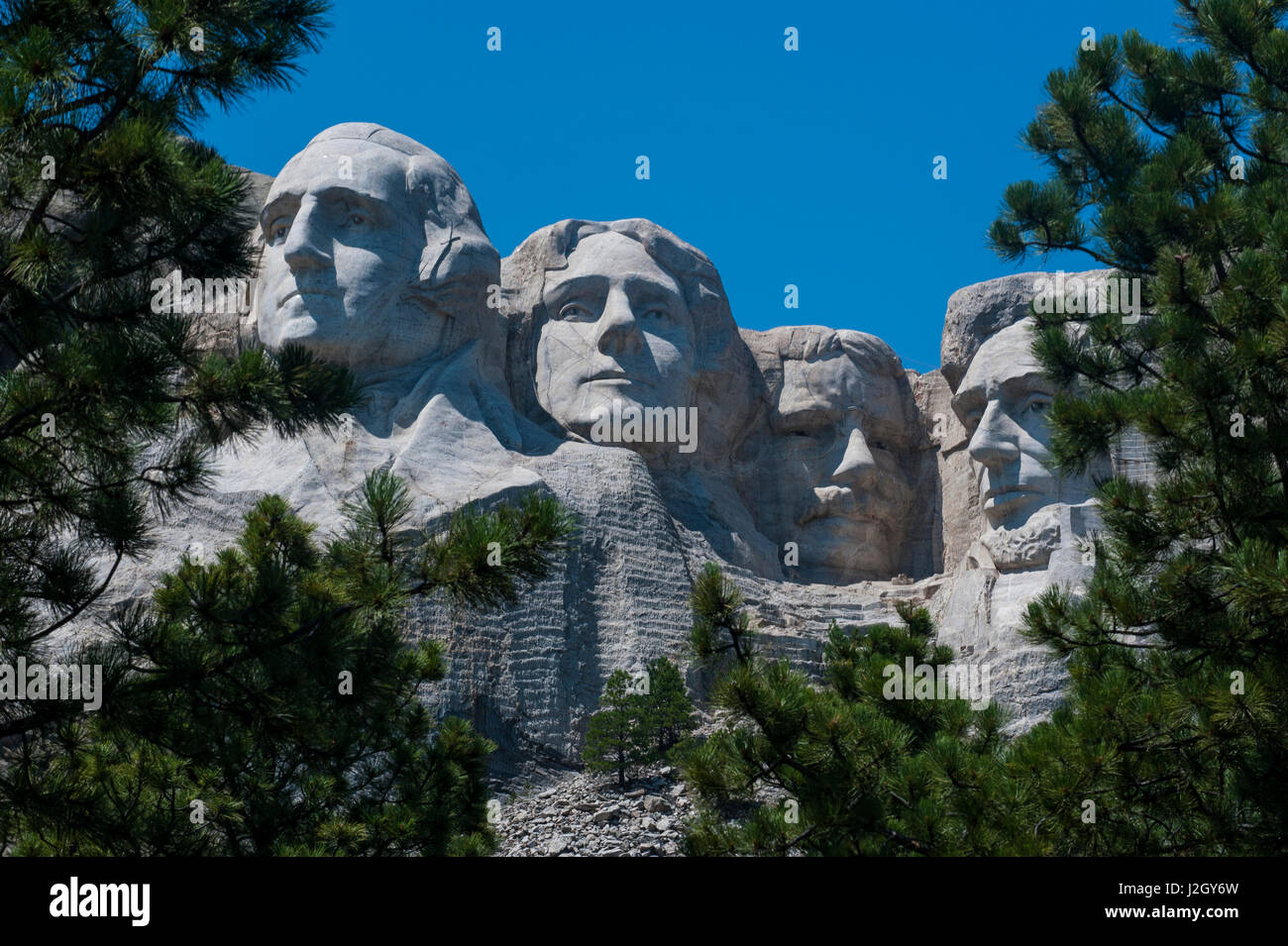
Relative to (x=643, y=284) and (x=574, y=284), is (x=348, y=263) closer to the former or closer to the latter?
(x=574, y=284)

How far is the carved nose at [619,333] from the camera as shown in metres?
17.4

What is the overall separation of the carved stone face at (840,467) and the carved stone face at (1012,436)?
116 cm

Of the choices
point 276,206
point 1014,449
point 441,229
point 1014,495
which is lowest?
point 1014,495

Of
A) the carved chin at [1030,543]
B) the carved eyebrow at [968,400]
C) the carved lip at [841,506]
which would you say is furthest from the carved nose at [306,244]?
the carved chin at [1030,543]

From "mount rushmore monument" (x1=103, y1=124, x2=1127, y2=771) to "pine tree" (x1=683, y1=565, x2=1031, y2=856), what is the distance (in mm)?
4248

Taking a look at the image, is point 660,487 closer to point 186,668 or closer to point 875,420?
point 875,420

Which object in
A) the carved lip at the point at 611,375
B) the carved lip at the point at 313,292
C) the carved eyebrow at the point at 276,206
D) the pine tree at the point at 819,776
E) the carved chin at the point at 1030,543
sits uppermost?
the carved eyebrow at the point at 276,206

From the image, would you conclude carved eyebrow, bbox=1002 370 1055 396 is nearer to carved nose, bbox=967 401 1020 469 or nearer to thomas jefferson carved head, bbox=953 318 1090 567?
thomas jefferson carved head, bbox=953 318 1090 567

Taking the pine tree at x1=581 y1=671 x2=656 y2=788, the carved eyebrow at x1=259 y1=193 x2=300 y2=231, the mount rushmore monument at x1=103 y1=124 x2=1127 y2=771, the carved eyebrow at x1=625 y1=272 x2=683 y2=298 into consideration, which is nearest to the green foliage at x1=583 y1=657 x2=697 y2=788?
the pine tree at x1=581 y1=671 x2=656 y2=788

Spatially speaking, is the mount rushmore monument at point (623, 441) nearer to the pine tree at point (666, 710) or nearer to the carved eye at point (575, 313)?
the carved eye at point (575, 313)

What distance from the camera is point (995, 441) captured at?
17156mm

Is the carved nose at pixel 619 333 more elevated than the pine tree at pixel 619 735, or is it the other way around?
the carved nose at pixel 619 333

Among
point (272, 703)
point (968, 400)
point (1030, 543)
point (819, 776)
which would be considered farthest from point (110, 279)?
point (968, 400)

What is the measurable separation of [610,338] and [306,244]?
2.38m
